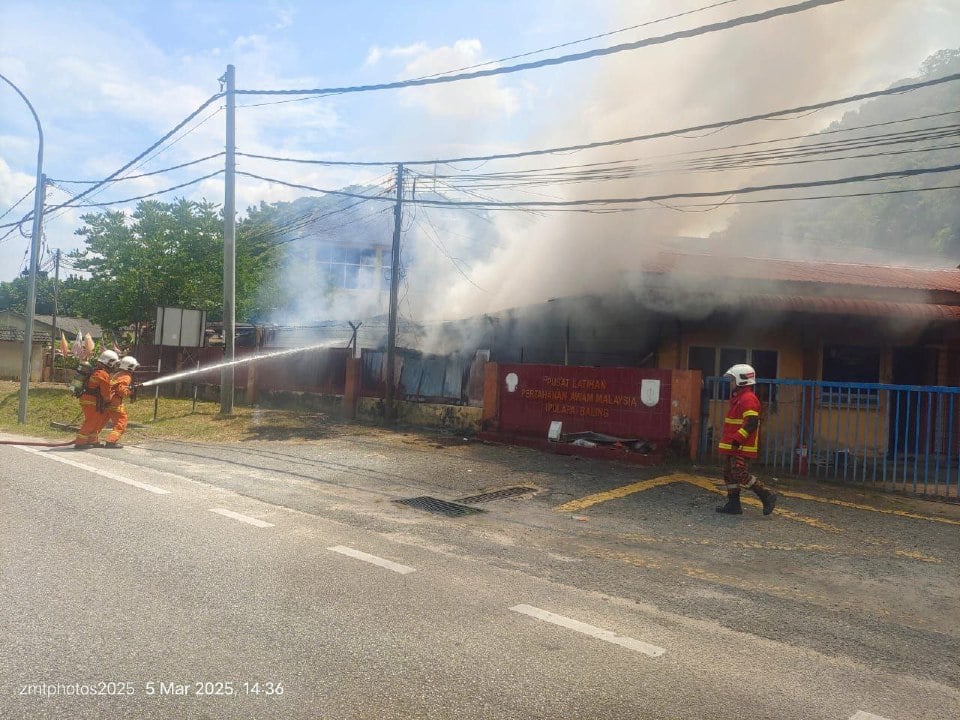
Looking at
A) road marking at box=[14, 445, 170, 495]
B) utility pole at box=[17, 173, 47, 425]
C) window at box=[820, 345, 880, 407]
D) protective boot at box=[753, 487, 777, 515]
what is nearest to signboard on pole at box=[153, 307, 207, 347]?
utility pole at box=[17, 173, 47, 425]

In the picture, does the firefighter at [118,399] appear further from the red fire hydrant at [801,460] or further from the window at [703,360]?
the red fire hydrant at [801,460]

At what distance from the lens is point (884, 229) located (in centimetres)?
3400

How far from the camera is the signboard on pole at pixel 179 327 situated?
15.8 m

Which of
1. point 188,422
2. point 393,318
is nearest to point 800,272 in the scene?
point 393,318

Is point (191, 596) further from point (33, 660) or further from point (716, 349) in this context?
point (716, 349)

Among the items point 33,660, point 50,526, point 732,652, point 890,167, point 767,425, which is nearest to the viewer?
point 33,660

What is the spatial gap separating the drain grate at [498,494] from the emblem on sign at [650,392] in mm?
2932

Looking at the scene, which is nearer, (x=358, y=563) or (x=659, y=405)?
(x=358, y=563)

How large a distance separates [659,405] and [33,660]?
887cm

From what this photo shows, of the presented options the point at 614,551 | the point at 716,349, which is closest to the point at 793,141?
the point at 716,349

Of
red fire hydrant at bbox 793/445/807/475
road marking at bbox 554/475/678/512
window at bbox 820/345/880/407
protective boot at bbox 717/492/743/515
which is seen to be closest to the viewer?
protective boot at bbox 717/492/743/515

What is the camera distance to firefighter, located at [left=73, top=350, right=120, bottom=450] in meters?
10.9

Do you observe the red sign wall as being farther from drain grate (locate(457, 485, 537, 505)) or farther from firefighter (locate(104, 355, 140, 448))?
firefighter (locate(104, 355, 140, 448))

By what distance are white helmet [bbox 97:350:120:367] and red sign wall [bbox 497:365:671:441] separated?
20.7 ft
